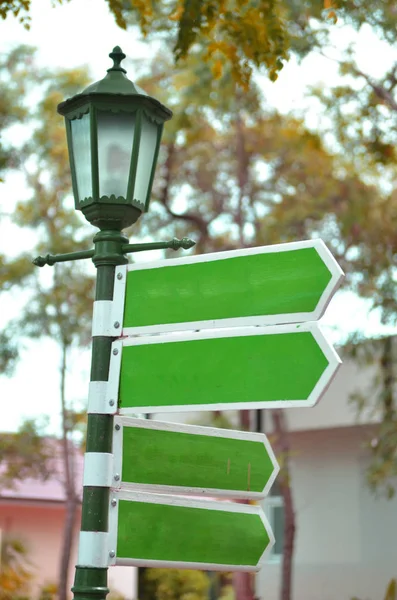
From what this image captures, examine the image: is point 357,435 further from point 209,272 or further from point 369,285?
point 209,272

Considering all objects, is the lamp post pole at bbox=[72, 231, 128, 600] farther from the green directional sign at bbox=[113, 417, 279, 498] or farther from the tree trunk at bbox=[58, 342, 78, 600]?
the tree trunk at bbox=[58, 342, 78, 600]

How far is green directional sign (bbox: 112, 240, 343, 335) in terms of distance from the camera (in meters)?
3.43

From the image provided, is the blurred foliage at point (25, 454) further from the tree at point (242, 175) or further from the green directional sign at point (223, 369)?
the green directional sign at point (223, 369)

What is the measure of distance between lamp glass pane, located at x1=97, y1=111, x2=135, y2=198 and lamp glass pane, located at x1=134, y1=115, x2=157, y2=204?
0.18ft

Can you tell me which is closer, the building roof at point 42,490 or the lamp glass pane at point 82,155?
the lamp glass pane at point 82,155

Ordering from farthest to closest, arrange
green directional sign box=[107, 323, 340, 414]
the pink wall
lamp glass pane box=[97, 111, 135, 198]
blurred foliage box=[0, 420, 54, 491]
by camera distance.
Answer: the pink wall, blurred foliage box=[0, 420, 54, 491], lamp glass pane box=[97, 111, 135, 198], green directional sign box=[107, 323, 340, 414]

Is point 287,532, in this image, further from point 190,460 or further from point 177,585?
point 190,460

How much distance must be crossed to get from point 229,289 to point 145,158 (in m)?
0.85

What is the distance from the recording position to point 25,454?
60.0ft

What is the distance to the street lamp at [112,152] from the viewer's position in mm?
4062

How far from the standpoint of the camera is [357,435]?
16.0 m

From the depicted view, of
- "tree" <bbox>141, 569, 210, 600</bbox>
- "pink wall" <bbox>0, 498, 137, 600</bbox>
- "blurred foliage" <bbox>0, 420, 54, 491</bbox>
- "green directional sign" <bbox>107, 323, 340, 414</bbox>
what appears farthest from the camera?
"pink wall" <bbox>0, 498, 137, 600</bbox>

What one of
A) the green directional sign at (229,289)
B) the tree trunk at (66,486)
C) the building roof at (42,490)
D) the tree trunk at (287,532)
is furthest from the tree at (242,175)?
the green directional sign at (229,289)

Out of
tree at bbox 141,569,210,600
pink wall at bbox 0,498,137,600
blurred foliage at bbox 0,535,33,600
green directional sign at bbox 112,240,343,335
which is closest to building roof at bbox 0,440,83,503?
pink wall at bbox 0,498,137,600
